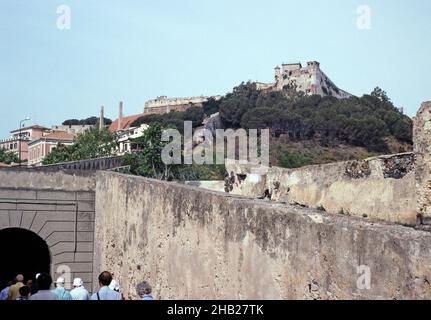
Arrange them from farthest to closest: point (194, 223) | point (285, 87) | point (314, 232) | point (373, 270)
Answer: point (285, 87)
point (194, 223)
point (314, 232)
point (373, 270)

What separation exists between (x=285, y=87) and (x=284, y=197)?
8672 centimetres

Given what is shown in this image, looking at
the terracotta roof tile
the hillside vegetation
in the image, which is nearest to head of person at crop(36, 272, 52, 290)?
the hillside vegetation

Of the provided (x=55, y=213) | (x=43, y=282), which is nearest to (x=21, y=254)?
(x=55, y=213)

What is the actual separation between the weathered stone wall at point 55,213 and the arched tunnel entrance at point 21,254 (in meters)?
3.41

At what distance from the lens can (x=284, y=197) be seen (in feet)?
43.2

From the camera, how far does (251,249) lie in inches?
255

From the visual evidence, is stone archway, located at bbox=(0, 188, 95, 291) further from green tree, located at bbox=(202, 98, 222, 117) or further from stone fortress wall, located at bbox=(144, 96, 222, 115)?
stone fortress wall, located at bbox=(144, 96, 222, 115)

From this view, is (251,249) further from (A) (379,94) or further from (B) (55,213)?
(A) (379,94)

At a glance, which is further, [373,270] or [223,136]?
[223,136]

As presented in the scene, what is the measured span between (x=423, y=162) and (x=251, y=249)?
8.82 feet

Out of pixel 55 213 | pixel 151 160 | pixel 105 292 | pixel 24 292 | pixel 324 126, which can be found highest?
pixel 324 126

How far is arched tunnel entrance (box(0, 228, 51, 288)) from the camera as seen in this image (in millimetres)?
17859
